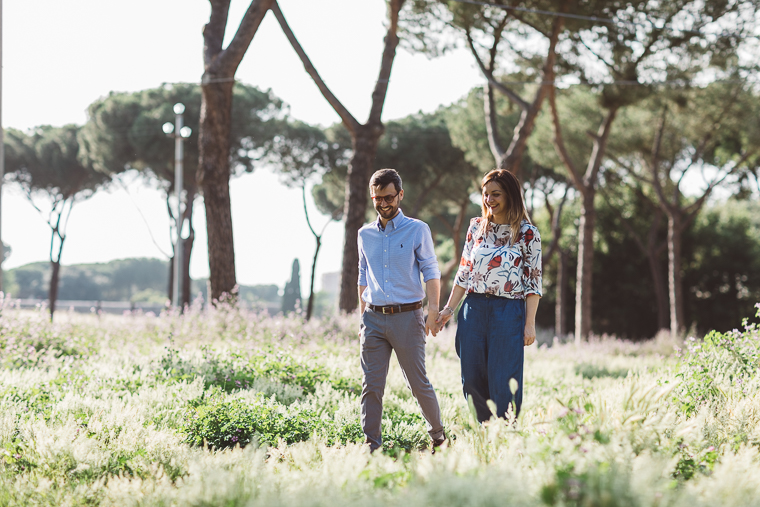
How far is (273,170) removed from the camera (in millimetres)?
25516

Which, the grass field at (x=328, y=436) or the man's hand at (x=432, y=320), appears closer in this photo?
the grass field at (x=328, y=436)

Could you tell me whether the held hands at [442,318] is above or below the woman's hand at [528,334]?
above

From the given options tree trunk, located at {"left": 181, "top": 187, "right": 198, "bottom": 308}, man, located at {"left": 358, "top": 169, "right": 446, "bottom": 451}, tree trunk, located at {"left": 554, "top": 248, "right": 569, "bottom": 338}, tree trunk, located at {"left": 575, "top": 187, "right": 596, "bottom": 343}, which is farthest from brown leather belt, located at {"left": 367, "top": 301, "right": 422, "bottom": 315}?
tree trunk, located at {"left": 181, "top": 187, "right": 198, "bottom": 308}

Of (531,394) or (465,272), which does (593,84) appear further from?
(465,272)

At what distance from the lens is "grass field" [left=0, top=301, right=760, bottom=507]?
2315 mm

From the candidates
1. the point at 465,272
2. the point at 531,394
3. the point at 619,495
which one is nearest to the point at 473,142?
the point at 531,394

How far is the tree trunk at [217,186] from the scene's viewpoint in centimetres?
1002

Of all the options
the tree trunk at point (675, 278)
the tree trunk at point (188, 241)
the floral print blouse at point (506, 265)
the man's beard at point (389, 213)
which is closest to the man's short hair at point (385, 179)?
the man's beard at point (389, 213)

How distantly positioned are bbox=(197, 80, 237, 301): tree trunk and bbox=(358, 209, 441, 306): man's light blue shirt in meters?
6.49

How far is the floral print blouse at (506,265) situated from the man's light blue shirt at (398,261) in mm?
277

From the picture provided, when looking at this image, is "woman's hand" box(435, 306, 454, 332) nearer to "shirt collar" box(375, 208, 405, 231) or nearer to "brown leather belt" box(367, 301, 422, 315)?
"brown leather belt" box(367, 301, 422, 315)

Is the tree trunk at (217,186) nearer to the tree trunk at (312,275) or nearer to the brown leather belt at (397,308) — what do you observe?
the brown leather belt at (397,308)

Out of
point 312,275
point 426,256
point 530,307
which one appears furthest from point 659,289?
point 426,256

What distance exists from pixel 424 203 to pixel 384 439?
2195cm
